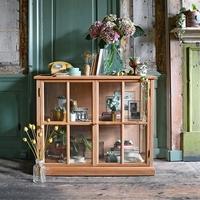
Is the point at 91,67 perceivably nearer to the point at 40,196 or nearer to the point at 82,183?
the point at 82,183

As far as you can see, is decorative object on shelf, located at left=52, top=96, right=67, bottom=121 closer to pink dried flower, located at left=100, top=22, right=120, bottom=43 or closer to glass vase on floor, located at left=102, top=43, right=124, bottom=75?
glass vase on floor, located at left=102, top=43, right=124, bottom=75

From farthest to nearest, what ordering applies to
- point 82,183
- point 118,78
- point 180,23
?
point 180,23, point 118,78, point 82,183

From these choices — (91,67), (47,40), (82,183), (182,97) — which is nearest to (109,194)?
(82,183)

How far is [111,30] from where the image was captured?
12.2ft

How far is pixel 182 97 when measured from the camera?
4.23 meters

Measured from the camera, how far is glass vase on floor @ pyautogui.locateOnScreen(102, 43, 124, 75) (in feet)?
12.3

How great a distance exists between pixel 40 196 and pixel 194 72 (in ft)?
7.03

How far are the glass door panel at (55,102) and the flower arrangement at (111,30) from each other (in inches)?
22.8

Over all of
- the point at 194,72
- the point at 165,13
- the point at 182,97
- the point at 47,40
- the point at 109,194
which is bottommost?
the point at 109,194

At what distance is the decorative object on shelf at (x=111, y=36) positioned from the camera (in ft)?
12.2

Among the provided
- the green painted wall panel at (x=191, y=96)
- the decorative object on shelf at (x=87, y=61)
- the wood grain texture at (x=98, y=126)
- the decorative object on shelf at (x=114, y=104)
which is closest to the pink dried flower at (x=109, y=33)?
the decorative object on shelf at (x=87, y=61)

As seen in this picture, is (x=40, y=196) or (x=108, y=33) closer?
(x=40, y=196)

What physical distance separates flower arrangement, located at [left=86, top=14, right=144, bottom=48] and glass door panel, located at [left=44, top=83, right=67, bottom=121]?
0.58m

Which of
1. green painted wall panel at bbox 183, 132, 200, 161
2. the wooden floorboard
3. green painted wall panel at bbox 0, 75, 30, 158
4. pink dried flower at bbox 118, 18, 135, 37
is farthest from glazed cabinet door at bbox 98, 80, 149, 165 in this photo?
green painted wall panel at bbox 0, 75, 30, 158
